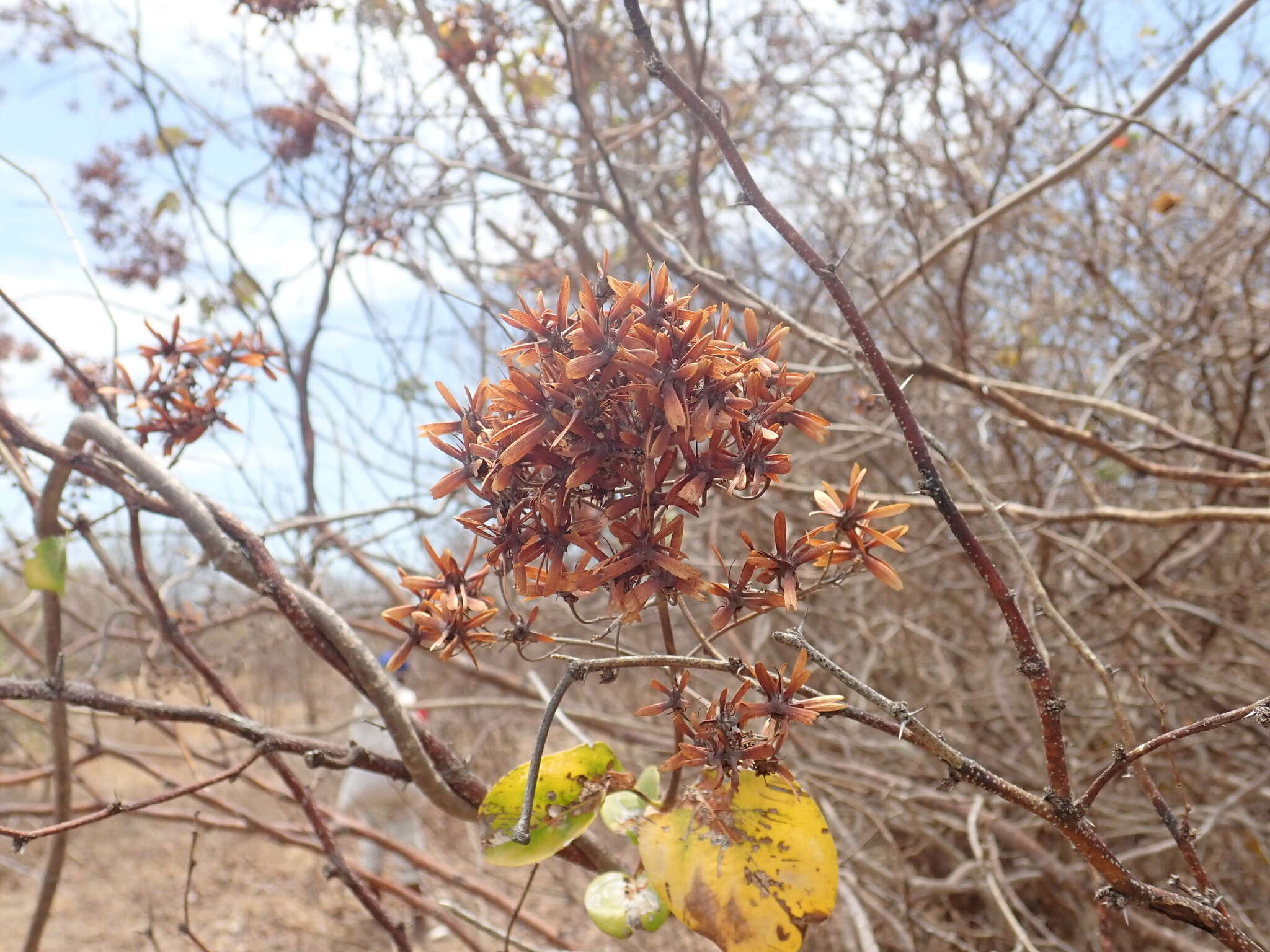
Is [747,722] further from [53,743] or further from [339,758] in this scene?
[53,743]

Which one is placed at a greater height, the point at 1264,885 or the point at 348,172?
the point at 348,172

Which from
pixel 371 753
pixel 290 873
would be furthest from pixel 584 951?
pixel 290 873

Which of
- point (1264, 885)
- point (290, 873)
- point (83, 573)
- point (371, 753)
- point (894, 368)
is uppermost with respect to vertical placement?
point (83, 573)

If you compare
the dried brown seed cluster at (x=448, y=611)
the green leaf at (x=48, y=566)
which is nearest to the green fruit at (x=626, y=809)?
the dried brown seed cluster at (x=448, y=611)

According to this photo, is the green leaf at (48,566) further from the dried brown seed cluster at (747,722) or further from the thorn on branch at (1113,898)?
the thorn on branch at (1113,898)

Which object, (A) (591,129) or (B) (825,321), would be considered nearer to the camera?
(A) (591,129)

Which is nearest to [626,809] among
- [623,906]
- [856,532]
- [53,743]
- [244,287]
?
[623,906]

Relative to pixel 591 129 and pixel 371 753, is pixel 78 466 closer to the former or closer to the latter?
pixel 371 753
